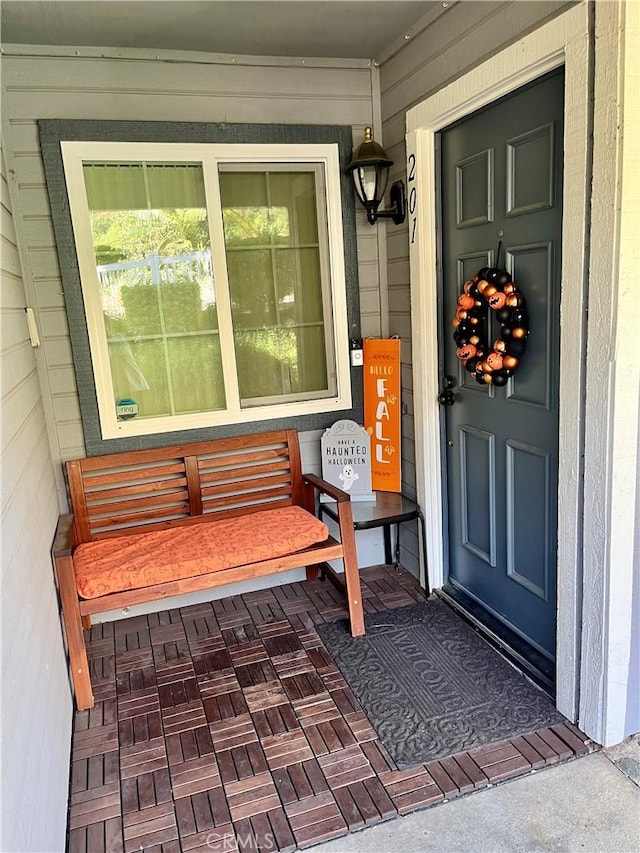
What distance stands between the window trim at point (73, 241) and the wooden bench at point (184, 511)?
0.07 metres

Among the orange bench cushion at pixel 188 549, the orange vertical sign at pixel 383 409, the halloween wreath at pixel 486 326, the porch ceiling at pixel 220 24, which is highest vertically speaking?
the porch ceiling at pixel 220 24

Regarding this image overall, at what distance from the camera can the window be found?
2.81 metres

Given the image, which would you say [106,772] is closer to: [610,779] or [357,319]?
[610,779]

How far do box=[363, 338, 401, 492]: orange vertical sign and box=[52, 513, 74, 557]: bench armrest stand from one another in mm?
1559

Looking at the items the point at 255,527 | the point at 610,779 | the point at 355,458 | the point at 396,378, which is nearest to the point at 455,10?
the point at 396,378

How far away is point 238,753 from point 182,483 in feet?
4.38

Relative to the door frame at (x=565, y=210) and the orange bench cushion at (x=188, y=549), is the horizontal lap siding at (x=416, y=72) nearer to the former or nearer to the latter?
the door frame at (x=565, y=210)

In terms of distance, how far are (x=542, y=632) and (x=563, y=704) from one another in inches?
12.3

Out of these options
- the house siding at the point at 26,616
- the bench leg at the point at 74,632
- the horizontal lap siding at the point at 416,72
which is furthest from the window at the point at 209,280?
the bench leg at the point at 74,632

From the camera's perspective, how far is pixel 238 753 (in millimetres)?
2109

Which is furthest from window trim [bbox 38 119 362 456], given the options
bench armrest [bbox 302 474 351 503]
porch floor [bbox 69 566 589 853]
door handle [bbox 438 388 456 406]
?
porch floor [bbox 69 566 589 853]

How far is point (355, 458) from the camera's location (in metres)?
3.21

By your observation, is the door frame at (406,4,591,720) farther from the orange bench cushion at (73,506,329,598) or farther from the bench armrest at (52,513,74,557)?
the bench armrest at (52,513,74,557)

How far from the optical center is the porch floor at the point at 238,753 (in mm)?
1825
